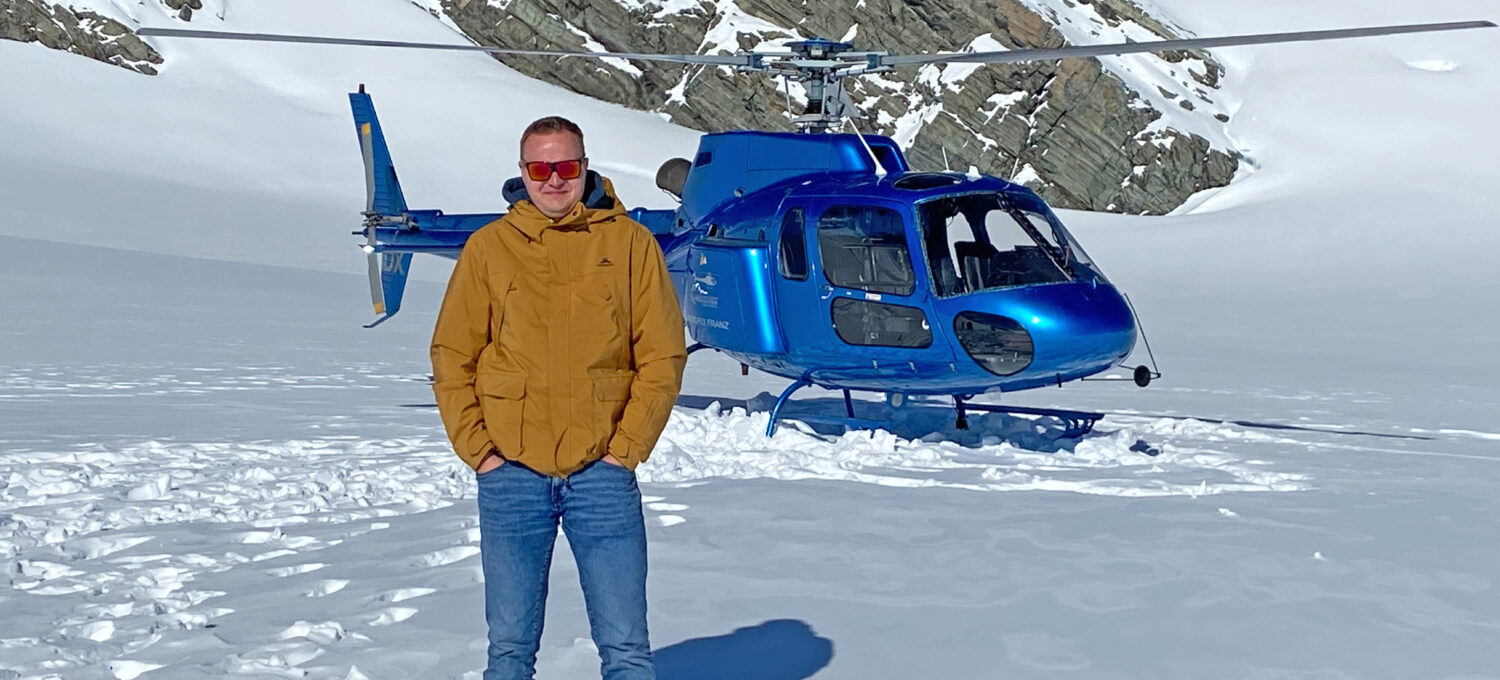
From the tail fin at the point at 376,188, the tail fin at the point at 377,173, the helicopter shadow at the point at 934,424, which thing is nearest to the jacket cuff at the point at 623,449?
the helicopter shadow at the point at 934,424

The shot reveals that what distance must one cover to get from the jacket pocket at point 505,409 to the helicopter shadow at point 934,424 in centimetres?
575

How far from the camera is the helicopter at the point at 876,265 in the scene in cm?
781

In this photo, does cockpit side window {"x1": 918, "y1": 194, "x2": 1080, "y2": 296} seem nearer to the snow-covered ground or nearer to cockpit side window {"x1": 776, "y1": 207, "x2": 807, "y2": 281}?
cockpit side window {"x1": 776, "y1": 207, "x2": 807, "y2": 281}

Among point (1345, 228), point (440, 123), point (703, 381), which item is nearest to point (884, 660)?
point (703, 381)

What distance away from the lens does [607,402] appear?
3193 mm

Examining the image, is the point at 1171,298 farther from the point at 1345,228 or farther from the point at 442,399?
the point at 442,399

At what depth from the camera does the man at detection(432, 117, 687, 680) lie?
3.18 meters

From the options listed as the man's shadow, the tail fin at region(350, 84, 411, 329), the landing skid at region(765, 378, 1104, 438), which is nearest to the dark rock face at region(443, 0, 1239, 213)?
the tail fin at region(350, 84, 411, 329)

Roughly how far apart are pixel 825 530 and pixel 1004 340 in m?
2.18

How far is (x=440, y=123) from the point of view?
41750 millimetres

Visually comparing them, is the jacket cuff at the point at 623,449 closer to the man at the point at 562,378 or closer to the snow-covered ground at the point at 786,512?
the man at the point at 562,378

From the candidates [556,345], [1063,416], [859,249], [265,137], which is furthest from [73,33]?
[556,345]

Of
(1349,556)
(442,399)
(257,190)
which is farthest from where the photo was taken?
(257,190)

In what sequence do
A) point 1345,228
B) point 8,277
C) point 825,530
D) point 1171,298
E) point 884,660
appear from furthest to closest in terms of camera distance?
point 1345,228, point 1171,298, point 8,277, point 825,530, point 884,660
